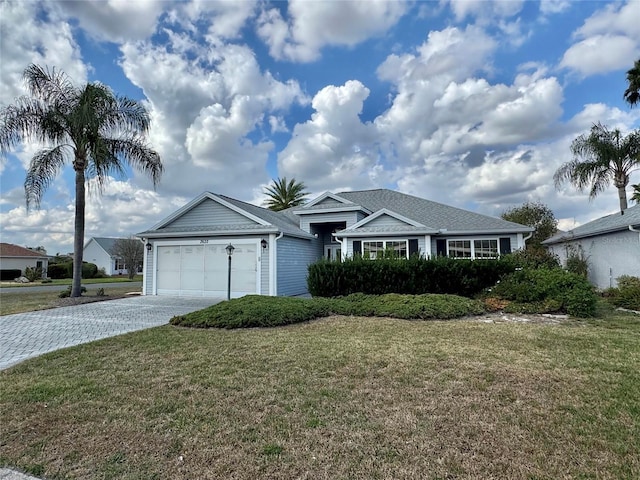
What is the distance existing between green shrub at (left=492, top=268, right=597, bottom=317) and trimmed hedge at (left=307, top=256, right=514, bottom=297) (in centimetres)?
95

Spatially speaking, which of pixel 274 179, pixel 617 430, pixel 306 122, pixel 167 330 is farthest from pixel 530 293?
pixel 274 179

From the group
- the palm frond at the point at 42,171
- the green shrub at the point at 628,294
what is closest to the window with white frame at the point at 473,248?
the green shrub at the point at 628,294

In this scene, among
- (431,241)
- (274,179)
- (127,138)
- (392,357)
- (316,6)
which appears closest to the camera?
(392,357)

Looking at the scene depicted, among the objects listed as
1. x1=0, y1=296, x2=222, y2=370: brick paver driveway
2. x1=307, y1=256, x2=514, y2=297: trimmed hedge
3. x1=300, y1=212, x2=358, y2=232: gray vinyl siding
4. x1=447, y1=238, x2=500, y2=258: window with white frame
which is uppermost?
x1=300, y1=212, x2=358, y2=232: gray vinyl siding

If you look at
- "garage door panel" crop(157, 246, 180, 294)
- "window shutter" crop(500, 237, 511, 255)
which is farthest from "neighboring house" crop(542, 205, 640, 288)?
"garage door panel" crop(157, 246, 180, 294)

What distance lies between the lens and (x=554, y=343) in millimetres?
6277

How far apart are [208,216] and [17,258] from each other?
39.3m

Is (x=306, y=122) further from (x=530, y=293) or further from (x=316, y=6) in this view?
Answer: (x=530, y=293)

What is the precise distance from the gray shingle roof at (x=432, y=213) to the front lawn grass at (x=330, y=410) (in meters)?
9.84

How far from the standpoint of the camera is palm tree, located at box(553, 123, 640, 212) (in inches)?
722

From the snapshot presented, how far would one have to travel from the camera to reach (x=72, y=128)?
45.4 feet

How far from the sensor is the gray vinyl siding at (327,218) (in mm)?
18391

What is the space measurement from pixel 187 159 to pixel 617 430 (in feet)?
59.8

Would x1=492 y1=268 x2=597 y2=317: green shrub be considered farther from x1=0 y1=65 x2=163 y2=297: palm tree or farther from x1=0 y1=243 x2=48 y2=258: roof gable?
x1=0 y1=243 x2=48 y2=258: roof gable
